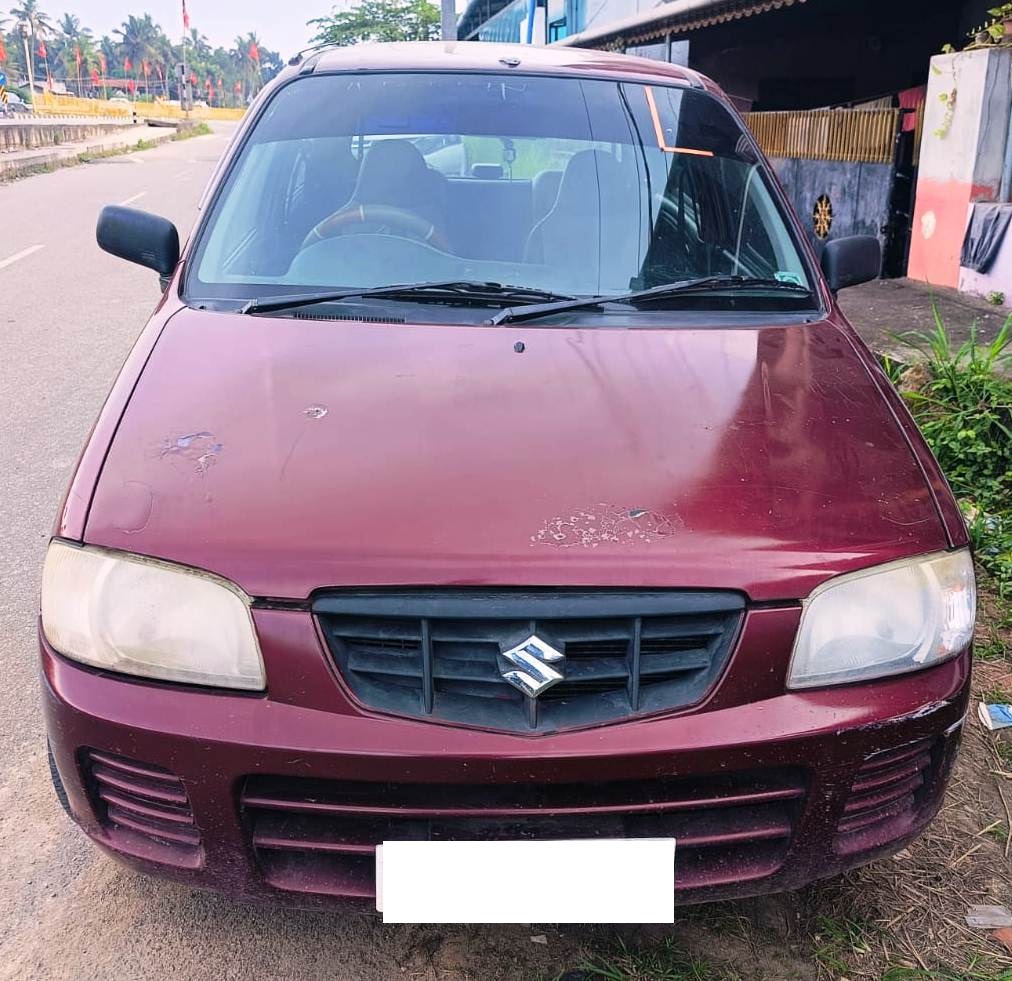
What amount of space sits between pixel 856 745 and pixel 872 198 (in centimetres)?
734

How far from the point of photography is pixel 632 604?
1.60 meters

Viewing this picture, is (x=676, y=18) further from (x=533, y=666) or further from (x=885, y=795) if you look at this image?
(x=533, y=666)

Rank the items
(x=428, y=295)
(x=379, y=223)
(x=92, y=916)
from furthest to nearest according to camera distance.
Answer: (x=379, y=223) → (x=428, y=295) → (x=92, y=916)

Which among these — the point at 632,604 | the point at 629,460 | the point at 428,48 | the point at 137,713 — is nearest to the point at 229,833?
the point at 137,713

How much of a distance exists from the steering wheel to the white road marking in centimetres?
796

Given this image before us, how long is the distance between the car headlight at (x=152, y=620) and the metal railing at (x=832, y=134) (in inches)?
235

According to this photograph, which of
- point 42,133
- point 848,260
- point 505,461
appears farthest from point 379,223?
point 42,133

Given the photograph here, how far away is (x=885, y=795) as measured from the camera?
179 centimetres

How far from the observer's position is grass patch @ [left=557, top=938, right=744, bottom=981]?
6.26 ft

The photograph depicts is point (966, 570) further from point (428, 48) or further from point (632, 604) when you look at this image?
point (428, 48)

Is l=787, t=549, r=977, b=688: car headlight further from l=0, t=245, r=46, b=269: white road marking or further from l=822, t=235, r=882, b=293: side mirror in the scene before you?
l=0, t=245, r=46, b=269: white road marking

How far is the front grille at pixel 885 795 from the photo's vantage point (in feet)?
5.68

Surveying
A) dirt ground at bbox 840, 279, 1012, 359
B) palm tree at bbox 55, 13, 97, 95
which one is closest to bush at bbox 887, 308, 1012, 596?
dirt ground at bbox 840, 279, 1012, 359

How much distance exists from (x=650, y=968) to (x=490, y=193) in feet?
6.27
